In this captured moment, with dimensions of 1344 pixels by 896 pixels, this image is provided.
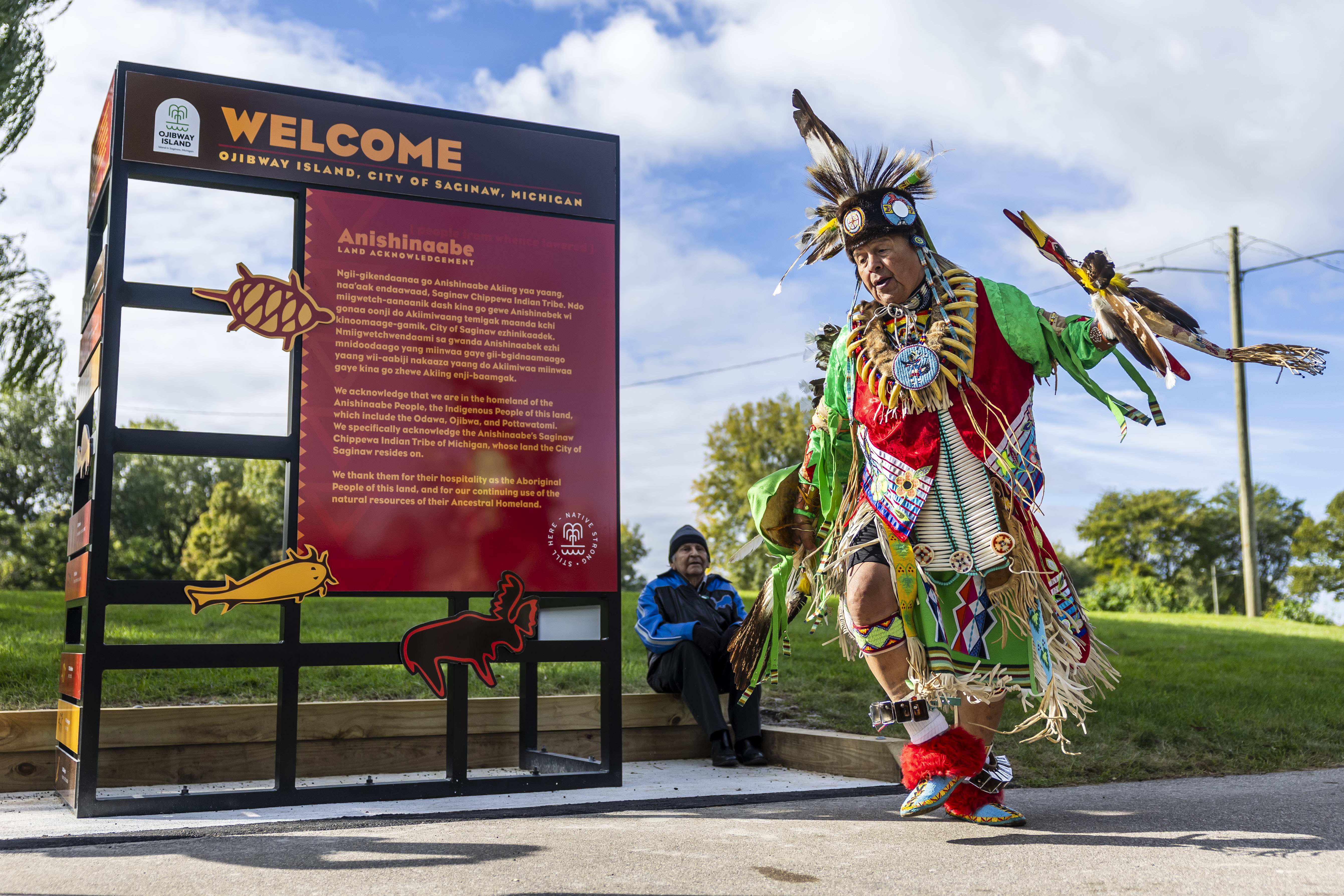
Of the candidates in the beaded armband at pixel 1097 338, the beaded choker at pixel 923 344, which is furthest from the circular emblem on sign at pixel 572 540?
the beaded armband at pixel 1097 338

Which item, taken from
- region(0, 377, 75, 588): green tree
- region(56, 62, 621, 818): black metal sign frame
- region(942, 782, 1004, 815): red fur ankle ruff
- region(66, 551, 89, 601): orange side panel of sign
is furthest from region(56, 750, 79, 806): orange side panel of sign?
region(0, 377, 75, 588): green tree

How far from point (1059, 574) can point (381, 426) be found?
264 centimetres

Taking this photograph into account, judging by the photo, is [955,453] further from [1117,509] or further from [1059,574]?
[1117,509]

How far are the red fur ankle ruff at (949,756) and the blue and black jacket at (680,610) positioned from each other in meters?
1.91

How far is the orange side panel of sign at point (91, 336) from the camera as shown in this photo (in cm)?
404

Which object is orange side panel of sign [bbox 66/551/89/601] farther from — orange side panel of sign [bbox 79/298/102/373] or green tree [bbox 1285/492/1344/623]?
green tree [bbox 1285/492/1344/623]

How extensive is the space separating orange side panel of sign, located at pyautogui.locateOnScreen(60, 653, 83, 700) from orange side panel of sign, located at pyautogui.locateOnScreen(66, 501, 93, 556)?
16.6 inches

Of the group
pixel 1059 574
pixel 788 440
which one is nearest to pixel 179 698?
pixel 1059 574

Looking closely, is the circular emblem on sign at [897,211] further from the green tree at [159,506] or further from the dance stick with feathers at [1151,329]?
the green tree at [159,506]

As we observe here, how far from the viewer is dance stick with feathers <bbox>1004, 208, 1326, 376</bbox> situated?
115 inches

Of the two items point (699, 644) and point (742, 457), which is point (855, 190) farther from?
point (742, 457)

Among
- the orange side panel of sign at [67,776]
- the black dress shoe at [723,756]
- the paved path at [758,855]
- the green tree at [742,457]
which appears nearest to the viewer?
the paved path at [758,855]

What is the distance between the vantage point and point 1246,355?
2965mm

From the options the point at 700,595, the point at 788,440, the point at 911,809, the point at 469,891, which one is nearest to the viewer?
the point at 469,891
